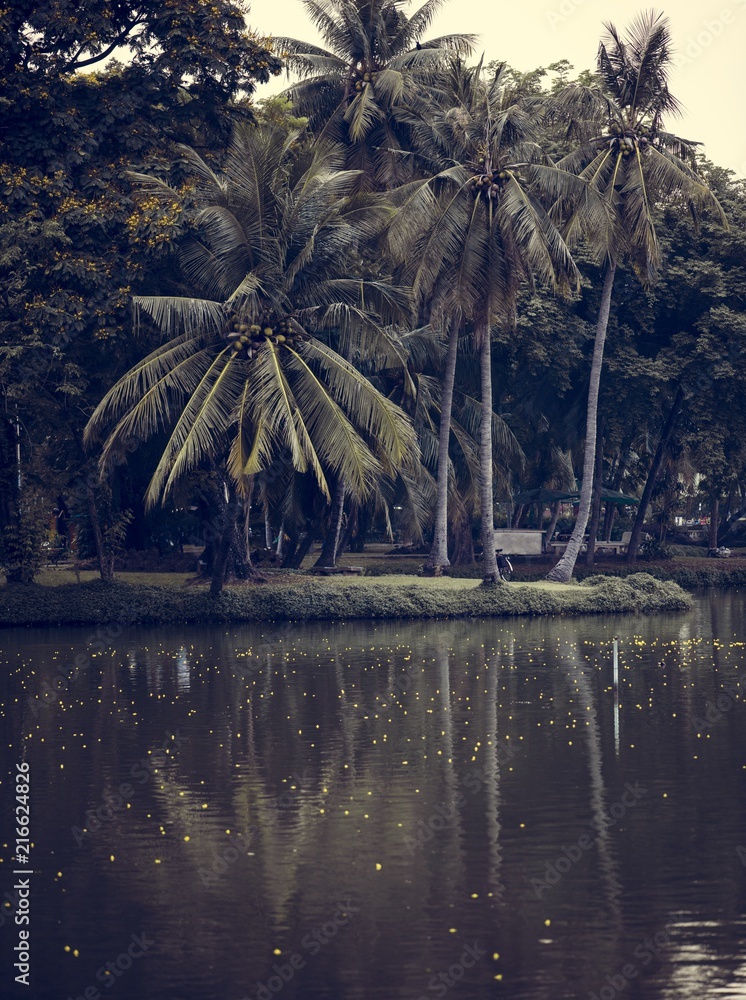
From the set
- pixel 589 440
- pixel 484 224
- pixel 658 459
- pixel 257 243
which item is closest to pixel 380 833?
pixel 257 243

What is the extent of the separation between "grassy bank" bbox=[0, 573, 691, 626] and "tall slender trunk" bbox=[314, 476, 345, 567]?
12.9ft

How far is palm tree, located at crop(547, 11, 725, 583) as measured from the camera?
131 ft

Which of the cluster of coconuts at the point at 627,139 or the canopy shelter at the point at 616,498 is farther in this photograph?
the canopy shelter at the point at 616,498

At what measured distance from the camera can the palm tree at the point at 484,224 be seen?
37.1 meters

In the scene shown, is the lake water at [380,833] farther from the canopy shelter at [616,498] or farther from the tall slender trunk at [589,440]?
the canopy shelter at [616,498]

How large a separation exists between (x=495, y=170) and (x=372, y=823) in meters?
27.8

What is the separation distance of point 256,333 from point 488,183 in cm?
853

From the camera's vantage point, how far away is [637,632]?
31.7 meters

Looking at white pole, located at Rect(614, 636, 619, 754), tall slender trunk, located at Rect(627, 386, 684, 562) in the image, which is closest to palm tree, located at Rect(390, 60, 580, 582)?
white pole, located at Rect(614, 636, 619, 754)

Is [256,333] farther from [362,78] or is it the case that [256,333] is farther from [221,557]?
[362,78]

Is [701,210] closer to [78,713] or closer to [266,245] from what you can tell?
[266,245]

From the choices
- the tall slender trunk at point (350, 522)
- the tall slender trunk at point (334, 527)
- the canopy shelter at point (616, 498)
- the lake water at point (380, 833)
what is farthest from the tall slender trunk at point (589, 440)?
the lake water at point (380, 833)

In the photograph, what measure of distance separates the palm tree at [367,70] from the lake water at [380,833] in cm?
2393

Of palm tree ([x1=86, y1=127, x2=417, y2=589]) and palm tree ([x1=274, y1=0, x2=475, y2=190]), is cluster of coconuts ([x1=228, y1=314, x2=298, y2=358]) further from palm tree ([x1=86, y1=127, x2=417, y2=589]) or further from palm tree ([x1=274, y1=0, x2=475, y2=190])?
palm tree ([x1=274, y1=0, x2=475, y2=190])
